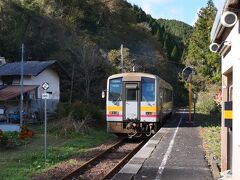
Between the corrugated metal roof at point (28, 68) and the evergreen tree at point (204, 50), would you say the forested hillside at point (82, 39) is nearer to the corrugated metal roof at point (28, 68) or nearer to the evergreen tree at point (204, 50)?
the corrugated metal roof at point (28, 68)

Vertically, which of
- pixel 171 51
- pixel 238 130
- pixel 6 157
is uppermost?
pixel 171 51

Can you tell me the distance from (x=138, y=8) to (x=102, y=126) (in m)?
69.3

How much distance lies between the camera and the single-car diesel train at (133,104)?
2070 centimetres

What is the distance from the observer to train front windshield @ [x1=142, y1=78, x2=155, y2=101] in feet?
68.5

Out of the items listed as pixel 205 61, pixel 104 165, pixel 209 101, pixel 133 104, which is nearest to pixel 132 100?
pixel 133 104

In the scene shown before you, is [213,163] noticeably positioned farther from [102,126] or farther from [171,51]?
[171,51]

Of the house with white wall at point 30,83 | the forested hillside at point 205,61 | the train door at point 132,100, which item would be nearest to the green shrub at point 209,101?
the forested hillside at point 205,61

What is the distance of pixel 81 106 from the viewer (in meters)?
28.5

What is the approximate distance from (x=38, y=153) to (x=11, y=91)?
69.4 ft

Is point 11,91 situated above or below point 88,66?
below

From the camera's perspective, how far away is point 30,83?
1542 inches

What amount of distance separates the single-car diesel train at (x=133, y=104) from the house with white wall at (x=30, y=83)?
1591 centimetres

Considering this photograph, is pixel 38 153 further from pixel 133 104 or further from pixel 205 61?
pixel 205 61

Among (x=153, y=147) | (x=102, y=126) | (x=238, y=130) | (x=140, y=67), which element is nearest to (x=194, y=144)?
(x=153, y=147)
